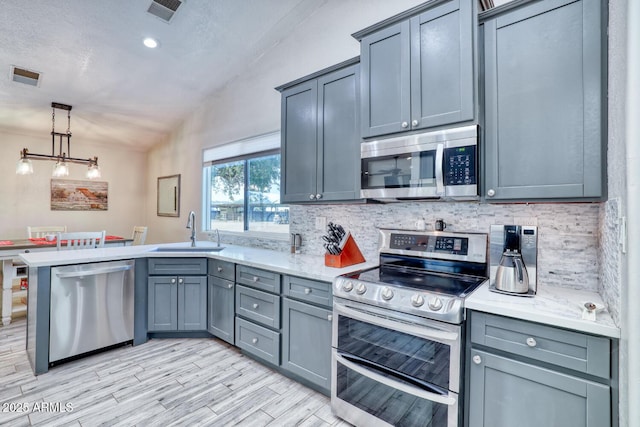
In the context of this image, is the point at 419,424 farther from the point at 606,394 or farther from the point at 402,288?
the point at 606,394

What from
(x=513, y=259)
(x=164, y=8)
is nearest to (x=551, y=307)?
(x=513, y=259)

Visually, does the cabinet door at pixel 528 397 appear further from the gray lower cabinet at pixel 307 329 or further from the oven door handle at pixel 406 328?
the gray lower cabinet at pixel 307 329

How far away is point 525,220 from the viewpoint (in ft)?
5.92

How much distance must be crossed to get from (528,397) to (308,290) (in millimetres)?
1274

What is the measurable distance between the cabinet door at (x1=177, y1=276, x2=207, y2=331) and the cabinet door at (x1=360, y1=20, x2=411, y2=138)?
6.74 ft

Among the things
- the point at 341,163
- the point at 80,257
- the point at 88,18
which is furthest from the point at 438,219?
the point at 88,18

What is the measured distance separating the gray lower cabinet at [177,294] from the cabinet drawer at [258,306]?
21.4 inches

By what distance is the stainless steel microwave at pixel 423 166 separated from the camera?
66.3 inches

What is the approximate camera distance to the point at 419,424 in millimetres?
1570

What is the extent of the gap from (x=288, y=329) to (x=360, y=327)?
0.67 meters

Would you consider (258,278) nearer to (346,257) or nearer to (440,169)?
(346,257)

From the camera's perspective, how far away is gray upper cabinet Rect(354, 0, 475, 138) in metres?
1.71

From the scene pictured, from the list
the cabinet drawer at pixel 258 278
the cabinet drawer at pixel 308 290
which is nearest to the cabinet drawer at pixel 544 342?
the cabinet drawer at pixel 308 290

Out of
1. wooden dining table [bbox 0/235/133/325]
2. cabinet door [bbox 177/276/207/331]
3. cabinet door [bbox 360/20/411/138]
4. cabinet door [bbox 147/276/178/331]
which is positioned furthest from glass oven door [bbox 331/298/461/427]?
wooden dining table [bbox 0/235/133/325]
